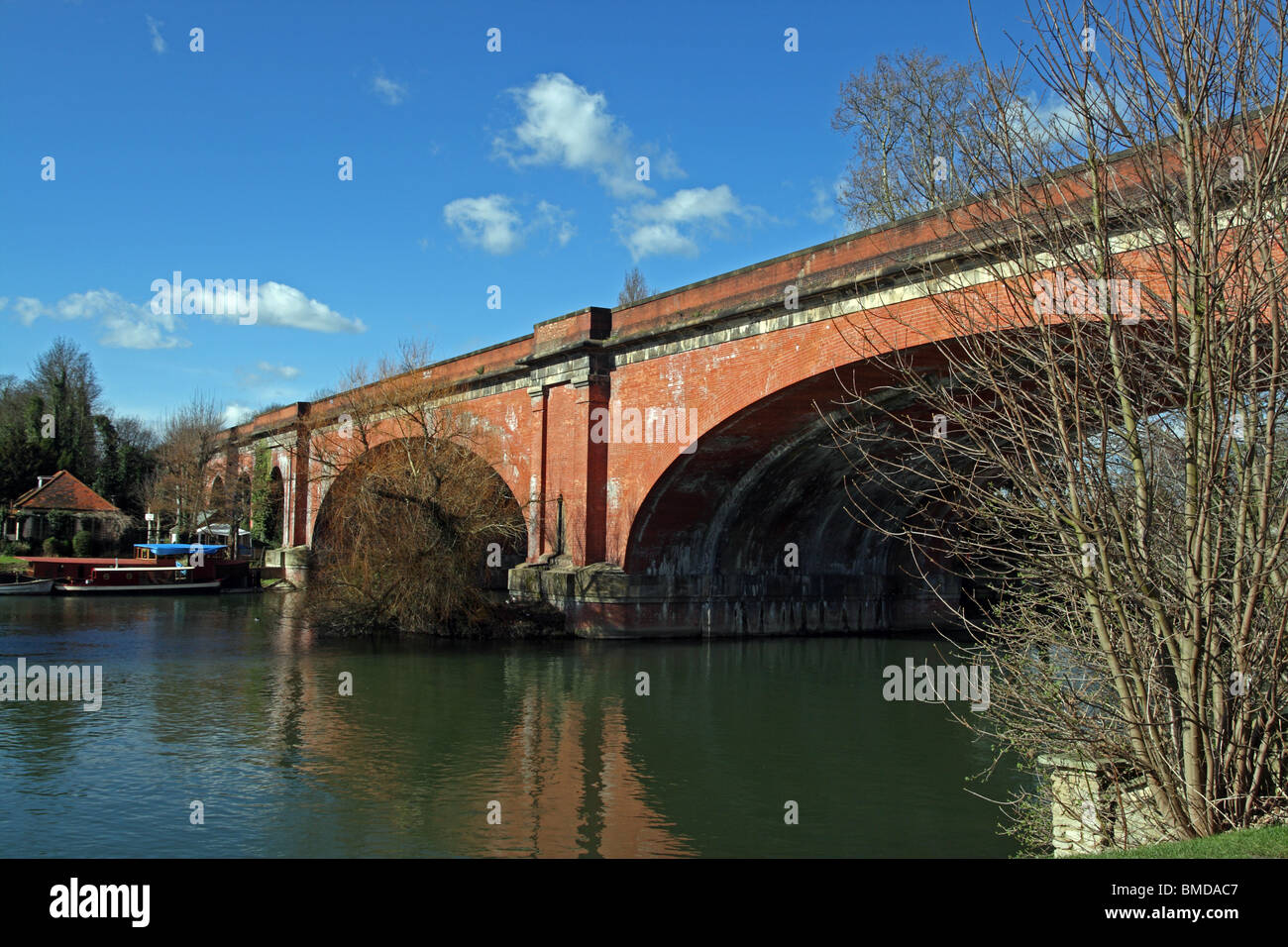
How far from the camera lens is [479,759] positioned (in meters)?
9.28

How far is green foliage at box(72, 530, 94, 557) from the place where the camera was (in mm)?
34938

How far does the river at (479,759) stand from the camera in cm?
705

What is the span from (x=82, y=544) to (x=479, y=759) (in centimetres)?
3132

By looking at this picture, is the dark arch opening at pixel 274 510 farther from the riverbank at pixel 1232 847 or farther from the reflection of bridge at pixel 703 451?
the riverbank at pixel 1232 847

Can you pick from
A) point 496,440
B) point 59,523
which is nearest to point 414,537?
point 496,440

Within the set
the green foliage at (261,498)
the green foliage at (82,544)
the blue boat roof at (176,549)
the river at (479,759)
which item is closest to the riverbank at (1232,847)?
the river at (479,759)

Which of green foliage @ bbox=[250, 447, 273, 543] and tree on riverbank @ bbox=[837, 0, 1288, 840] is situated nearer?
tree on riverbank @ bbox=[837, 0, 1288, 840]

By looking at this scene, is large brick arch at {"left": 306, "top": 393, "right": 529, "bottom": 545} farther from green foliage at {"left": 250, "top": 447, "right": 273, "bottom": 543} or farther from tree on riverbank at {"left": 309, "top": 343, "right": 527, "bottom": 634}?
green foliage at {"left": 250, "top": 447, "right": 273, "bottom": 543}

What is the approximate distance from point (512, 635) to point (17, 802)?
10425 mm

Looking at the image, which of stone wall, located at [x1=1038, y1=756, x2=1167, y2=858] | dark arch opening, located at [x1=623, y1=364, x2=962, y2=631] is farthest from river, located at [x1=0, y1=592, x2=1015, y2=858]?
dark arch opening, located at [x1=623, y1=364, x2=962, y2=631]

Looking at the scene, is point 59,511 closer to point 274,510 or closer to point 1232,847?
point 274,510

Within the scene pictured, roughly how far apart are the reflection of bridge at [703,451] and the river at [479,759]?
250cm

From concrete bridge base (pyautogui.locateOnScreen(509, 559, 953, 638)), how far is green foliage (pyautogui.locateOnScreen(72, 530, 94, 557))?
22874 mm
